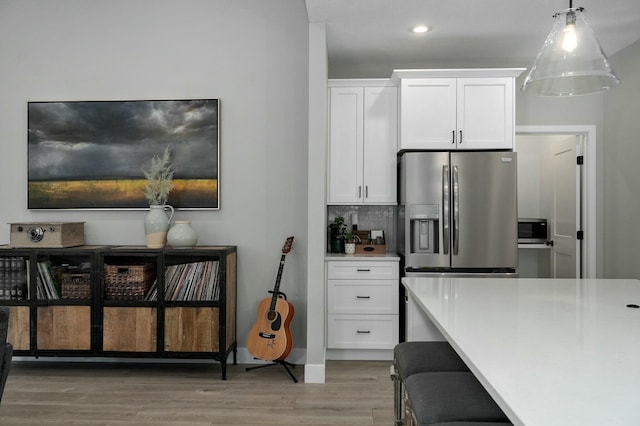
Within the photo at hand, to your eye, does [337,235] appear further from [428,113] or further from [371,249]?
[428,113]

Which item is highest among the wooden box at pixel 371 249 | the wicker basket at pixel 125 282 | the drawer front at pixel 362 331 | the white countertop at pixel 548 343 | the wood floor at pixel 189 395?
the wooden box at pixel 371 249

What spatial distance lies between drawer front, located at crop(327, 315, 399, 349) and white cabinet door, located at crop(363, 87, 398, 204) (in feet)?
3.22

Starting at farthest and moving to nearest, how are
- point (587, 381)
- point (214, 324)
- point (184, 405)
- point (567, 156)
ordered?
point (567, 156), point (214, 324), point (184, 405), point (587, 381)

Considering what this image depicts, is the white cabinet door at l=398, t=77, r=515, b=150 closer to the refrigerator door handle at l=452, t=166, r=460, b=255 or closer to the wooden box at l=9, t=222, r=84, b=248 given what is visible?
the refrigerator door handle at l=452, t=166, r=460, b=255

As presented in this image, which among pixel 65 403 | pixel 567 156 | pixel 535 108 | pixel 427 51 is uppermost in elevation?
pixel 427 51

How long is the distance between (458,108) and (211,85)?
6.65 feet

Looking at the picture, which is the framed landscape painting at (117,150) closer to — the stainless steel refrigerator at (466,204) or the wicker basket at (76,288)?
the wicker basket at (76,288)

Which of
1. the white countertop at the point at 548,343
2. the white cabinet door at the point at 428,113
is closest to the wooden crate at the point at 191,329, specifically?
the white countertop at the point at 548,343

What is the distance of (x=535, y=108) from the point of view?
14.4 feet

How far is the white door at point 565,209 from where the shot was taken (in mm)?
4566

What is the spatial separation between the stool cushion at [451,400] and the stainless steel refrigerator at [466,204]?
88.7 inches

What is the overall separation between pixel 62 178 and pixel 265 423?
104 inches

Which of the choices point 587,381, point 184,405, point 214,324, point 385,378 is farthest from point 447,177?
point 587,381

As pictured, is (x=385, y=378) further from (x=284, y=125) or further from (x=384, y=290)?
(x=284, y=125)
